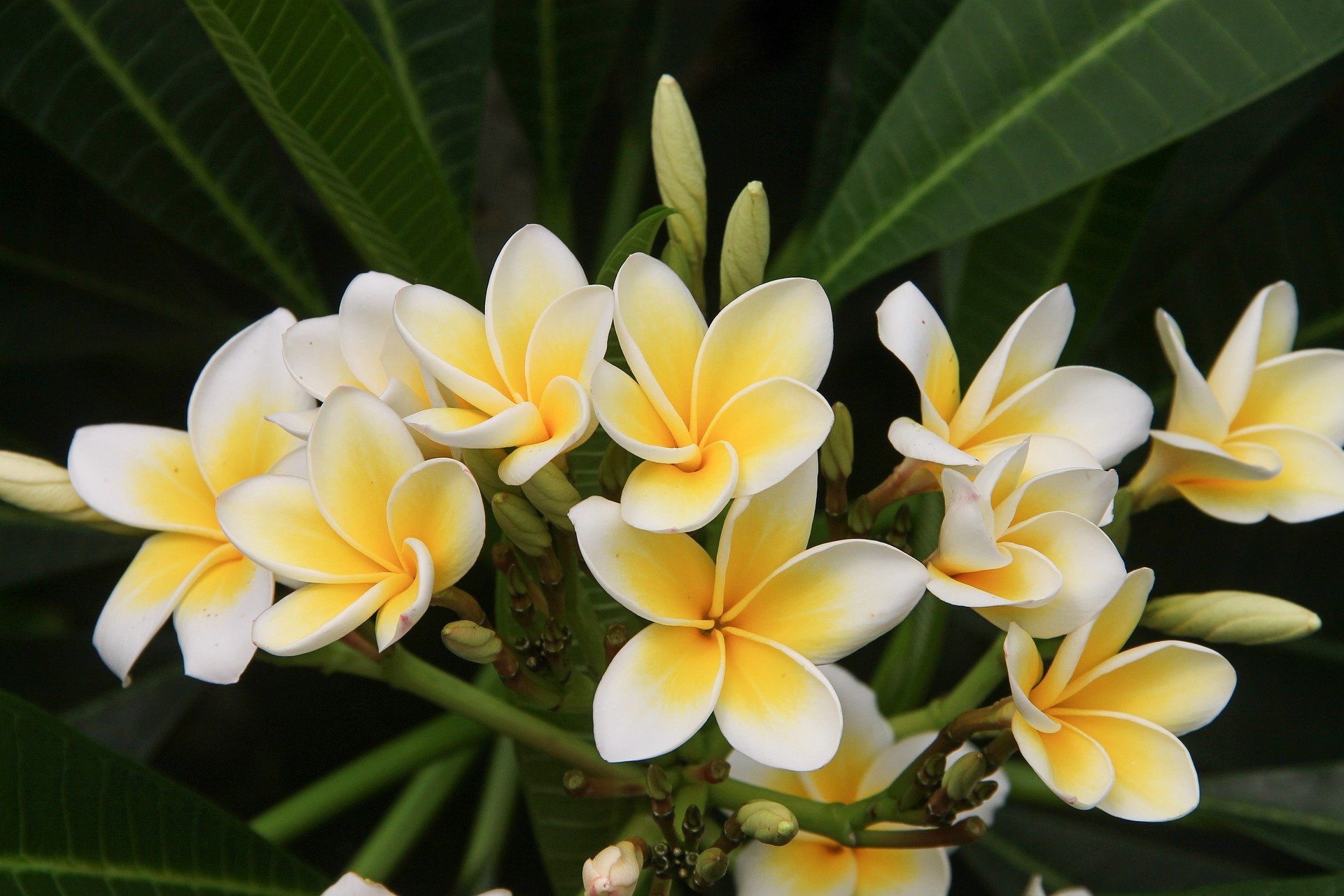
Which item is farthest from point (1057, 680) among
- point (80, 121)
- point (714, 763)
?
point (80, 121)

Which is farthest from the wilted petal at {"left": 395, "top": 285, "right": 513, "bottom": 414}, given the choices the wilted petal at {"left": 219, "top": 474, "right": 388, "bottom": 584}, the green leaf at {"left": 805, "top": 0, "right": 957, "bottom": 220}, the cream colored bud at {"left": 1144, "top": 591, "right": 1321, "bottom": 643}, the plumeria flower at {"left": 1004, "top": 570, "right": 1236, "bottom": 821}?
the green leaf at {"left": 805, "top": 0, "right": 957, "bottom": 220}

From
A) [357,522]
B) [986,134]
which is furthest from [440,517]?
[986,134]

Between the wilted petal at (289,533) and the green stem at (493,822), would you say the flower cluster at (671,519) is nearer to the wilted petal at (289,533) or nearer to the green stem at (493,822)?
the wilted petal at (289,533)

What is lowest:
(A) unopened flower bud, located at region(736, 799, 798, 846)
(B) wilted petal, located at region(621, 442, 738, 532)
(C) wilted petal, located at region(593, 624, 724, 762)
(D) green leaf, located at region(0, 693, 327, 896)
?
(D) green leaf, located at region(0, 693, 327, 896)

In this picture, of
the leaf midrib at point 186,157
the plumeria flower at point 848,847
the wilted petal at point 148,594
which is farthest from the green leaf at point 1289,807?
the leaf midrib at point 186,157

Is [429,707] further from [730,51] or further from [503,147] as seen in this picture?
[730,51]

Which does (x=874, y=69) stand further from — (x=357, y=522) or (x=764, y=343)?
(x=357, y=522)

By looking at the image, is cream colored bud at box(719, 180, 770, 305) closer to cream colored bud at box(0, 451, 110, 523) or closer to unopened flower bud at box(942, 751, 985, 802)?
unopened flower bud at box(942, 751, 985, 802)
